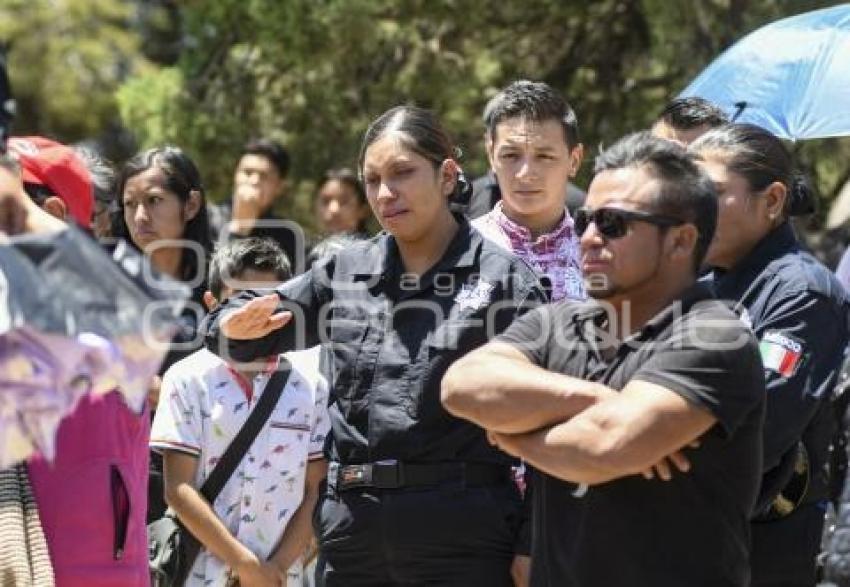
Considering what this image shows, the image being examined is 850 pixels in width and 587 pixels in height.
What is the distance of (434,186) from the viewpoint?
520 centimetres

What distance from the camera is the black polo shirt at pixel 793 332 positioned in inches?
191

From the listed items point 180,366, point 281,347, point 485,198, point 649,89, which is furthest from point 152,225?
point 649,89

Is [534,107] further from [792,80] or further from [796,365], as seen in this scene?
[796,365]

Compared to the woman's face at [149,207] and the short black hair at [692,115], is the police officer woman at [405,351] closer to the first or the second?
the short black hair at [692,115]

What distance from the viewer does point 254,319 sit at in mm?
5164

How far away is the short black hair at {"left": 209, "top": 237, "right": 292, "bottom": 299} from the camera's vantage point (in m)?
6.36

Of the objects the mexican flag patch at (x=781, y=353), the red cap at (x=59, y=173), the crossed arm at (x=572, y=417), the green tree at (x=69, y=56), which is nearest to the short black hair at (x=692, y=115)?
the mexican flag patch at (x=781, y=353)

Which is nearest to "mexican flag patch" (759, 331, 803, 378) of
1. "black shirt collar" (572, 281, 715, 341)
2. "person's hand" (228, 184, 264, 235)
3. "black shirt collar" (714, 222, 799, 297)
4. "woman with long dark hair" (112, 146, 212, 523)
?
"black shirt collar" (714, 222, 799, 297)

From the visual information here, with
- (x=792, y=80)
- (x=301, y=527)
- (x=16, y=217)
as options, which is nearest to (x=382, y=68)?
(x=792, y=80)

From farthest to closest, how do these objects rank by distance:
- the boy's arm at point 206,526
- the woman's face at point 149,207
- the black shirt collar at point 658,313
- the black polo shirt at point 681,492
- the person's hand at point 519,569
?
the woman's face at point 149,207
the boy's arm at point 206,526
the person's hand at point 519,569
the black shirt collar at point 658,313
the black polo shirt at point 681,492

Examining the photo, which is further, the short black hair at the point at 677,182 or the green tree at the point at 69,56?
the green tree at the point at 69,56

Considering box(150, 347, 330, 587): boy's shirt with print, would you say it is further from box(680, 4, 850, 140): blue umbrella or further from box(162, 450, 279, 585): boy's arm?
box(680, 4, 850, 140): blue umbrella

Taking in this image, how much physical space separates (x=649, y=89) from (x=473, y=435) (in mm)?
6780

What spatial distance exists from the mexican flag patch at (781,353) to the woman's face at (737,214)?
1.22 ft
